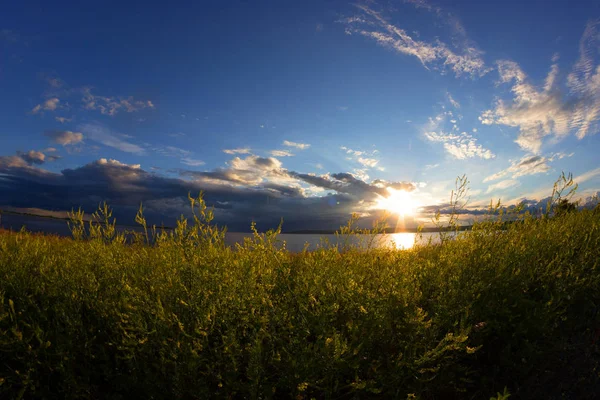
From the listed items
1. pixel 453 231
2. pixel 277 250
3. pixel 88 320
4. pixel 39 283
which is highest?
pixel 453 231

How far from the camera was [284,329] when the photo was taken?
8.71 ft

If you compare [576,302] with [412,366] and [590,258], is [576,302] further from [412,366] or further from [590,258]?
[412,366]

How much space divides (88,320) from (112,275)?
535 millimetres

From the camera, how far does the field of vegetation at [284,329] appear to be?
2.58 meters

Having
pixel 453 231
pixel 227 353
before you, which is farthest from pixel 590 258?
pixel 227 353

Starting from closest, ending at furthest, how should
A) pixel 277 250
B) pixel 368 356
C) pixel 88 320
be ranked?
pixel 368 356 → pixel 88 320 → pixel 277 250

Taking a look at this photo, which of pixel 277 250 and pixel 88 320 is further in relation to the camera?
pixel 277 250

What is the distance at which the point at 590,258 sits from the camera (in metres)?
4.68

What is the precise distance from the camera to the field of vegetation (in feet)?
8.48

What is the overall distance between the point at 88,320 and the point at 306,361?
246cm

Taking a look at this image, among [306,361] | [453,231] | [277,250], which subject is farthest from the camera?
[453,231]

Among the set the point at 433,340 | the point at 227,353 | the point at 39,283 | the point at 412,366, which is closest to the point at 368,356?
the point at 412,366

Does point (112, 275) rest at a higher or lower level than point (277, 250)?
lower

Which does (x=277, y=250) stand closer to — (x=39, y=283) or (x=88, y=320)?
(x=88, y=320)
